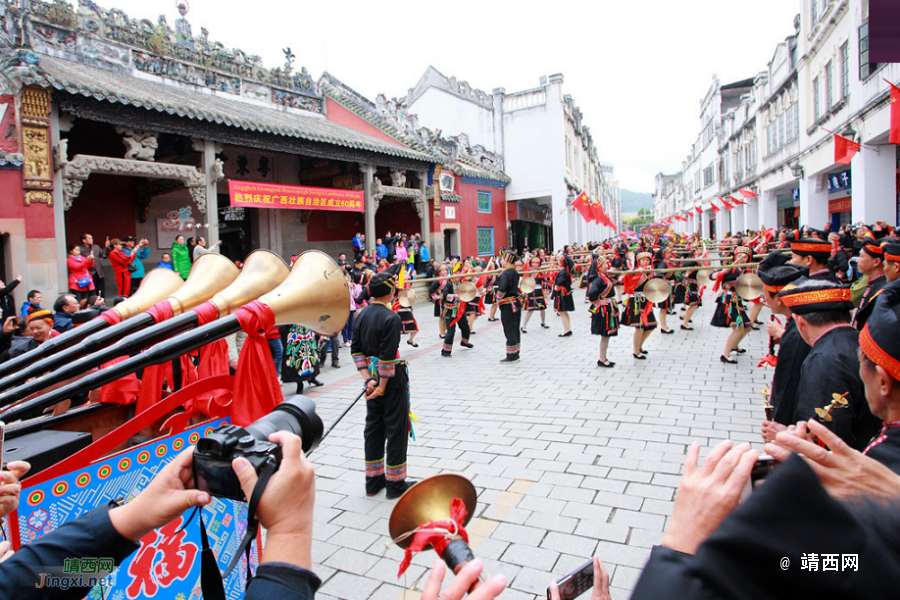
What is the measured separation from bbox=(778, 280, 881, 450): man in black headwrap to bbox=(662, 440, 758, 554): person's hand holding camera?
6.08 ft

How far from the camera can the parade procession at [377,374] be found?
1183mm

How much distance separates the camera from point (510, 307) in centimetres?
902

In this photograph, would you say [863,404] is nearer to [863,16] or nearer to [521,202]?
[863,16]

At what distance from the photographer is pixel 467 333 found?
1018 centimetres

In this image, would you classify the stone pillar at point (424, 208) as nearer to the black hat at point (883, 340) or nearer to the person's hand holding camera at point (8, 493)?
the black hat at point (883, 340)

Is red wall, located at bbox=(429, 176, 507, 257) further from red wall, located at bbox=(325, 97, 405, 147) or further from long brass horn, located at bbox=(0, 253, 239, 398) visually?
long brass horn, located at bbox=(0, 253, 239, 398)

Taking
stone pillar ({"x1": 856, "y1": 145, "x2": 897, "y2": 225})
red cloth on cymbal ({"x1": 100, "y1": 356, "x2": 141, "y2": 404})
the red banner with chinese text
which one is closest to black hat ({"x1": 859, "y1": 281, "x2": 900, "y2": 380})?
red cloth on cymbal ({"x1": 100, "y1": 356, "x2": 141, "y2": 404})

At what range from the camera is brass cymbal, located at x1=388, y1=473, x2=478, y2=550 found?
55.4 inches

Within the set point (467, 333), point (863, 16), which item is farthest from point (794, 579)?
point (863, 16)

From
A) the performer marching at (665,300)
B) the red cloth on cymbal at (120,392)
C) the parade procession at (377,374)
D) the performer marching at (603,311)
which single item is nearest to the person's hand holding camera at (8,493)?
the parade procession at (377,374)

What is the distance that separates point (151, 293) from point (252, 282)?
880 mm

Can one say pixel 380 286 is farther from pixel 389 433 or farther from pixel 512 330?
pixel 512 330

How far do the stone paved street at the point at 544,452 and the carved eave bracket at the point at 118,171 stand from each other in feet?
18.8

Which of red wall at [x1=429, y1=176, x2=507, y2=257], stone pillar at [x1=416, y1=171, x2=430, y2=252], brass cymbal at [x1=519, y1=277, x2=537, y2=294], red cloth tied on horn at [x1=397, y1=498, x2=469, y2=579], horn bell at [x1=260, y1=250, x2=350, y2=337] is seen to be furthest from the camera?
red wall at [x1=429, y1=176, x2=507, y2=257]
